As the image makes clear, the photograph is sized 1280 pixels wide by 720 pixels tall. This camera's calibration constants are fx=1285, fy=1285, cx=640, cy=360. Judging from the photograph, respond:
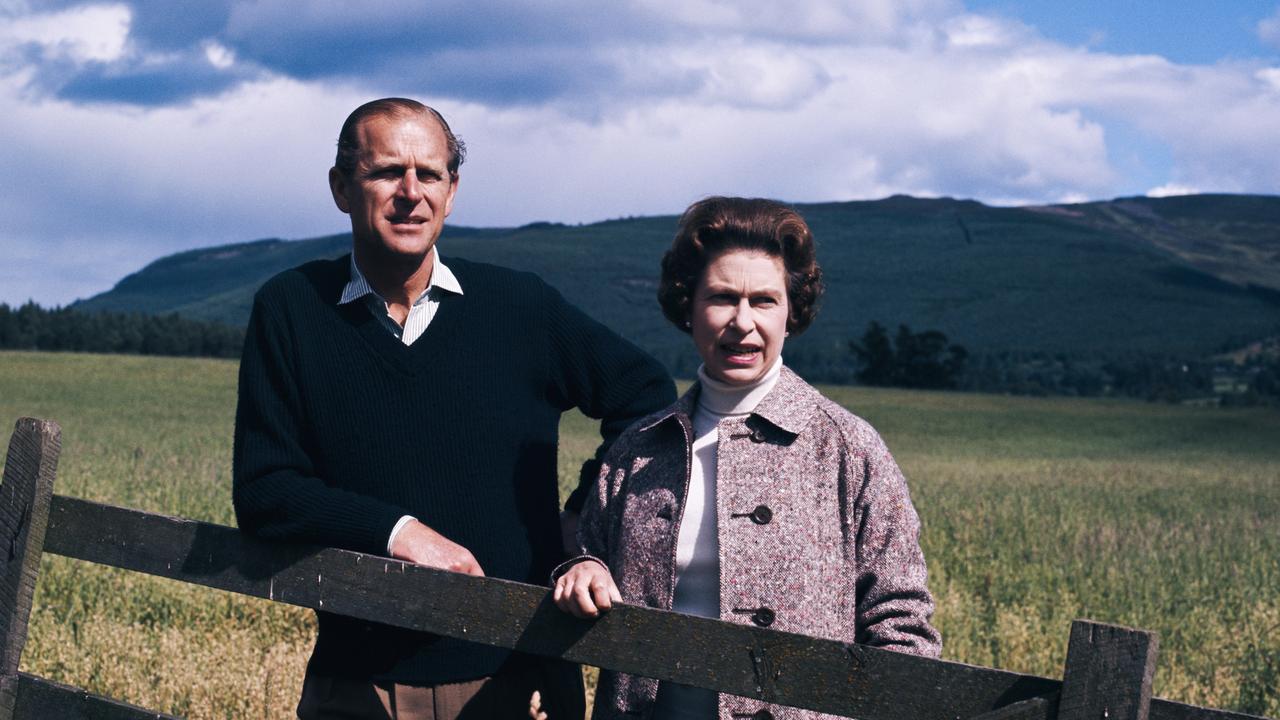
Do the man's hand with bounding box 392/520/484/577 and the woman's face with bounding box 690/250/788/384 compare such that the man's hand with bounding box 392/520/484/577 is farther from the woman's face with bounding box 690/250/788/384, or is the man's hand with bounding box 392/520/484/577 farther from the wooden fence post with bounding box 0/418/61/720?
the wooden fence post with bounding box 0/418/61/720

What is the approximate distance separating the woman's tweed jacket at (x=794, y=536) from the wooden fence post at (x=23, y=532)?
1731mm

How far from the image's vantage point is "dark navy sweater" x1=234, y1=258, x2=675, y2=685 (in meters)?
3.03

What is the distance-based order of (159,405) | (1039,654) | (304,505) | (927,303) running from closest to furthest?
(304,505)
(1039,654)
(159,405)
(927,303)

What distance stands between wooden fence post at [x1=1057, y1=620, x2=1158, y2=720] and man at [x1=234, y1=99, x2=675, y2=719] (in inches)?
53.9

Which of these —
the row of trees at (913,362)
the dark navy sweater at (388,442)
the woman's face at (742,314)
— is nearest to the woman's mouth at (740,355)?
the woman's face at (742,314)

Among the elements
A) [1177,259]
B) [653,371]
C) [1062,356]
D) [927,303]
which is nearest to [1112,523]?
[653,371]

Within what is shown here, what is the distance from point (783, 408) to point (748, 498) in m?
0.21

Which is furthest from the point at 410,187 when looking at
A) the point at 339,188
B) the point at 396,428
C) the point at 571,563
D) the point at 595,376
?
the point at 571,563

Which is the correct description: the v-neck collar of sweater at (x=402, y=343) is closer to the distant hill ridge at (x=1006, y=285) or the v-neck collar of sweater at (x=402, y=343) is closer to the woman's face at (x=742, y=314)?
the woman's face at (x=742, y=314)

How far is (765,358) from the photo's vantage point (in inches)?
108

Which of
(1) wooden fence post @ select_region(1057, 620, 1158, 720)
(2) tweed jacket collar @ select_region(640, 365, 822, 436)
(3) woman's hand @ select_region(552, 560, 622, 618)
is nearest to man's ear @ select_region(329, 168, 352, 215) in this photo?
(2) tweed jacket collar @ select_region(640, 365, 822, 436)

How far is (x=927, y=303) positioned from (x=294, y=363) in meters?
163

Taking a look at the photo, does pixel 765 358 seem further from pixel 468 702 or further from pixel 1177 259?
pixel 1177 259

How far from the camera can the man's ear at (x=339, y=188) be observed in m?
3.09
